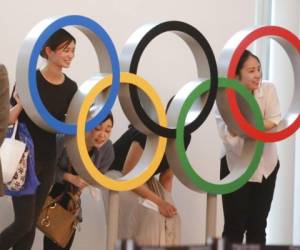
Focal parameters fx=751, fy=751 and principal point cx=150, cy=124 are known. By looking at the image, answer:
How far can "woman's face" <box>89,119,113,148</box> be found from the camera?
4500mm

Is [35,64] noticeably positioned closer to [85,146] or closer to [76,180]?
[85,146]

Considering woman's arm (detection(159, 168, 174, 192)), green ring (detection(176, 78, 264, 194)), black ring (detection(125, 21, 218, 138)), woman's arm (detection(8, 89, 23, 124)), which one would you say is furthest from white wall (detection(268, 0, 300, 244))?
woman's arm (detection(8, 89, 23, 124))

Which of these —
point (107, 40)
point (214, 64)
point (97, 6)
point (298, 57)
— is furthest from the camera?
point (97, 6)

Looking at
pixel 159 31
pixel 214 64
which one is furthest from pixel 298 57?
pixel 159 31

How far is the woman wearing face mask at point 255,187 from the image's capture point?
4.95 m

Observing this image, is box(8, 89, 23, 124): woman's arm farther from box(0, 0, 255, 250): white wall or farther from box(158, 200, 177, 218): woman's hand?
box(158, 200, 177, 218): woman's hand

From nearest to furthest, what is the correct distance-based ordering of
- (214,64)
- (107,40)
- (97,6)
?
(107,40) < (214,64) < (97,6)

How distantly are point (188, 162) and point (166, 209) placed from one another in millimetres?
497

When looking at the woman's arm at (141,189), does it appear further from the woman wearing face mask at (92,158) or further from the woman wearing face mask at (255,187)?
the woman wearing face mask at (255,187)

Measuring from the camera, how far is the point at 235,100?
461 cm

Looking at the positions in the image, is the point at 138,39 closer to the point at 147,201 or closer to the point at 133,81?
the point at 133,81

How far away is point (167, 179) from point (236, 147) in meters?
0.56

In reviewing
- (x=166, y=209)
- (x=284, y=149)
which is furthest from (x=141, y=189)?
(x=284, y=149)

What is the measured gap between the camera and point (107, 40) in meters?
4.24
